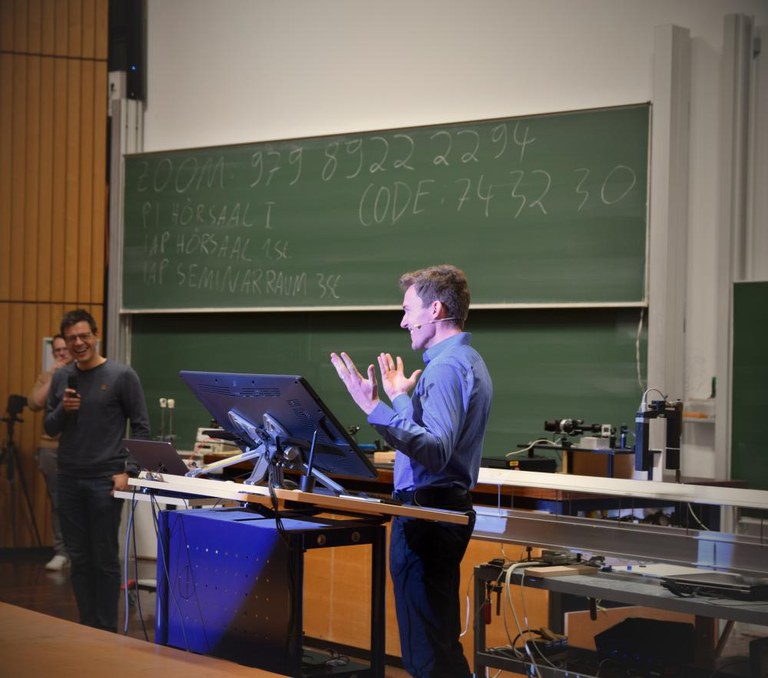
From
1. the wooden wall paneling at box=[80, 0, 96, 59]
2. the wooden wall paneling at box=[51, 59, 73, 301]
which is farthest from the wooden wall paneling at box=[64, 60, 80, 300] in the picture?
the wooden wall paneling at box=[80, 0, 96, 59]

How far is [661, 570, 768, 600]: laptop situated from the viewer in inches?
123

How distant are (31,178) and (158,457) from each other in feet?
14.5

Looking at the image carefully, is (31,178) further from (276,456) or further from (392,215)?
(276,456)

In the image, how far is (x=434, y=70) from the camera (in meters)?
6.37

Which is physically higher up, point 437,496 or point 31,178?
point 31,178

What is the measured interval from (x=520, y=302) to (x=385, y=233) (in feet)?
3.21

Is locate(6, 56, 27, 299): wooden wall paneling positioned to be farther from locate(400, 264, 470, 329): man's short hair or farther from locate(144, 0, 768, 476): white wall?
locate(400, 264, 470, 329): man's short hair

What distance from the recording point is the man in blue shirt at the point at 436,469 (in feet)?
9.37

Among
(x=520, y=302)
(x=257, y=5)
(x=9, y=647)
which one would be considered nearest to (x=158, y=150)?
(x=257, y=5)

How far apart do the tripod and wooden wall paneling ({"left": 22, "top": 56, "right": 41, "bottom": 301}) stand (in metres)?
0.75

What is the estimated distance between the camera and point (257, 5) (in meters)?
7.11

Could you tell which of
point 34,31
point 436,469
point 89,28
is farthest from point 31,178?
point 436,469

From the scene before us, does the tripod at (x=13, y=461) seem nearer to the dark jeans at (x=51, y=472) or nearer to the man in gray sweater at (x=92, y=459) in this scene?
the dark jeans at (x=51, y=472)

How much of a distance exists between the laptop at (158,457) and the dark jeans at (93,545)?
115 cm
